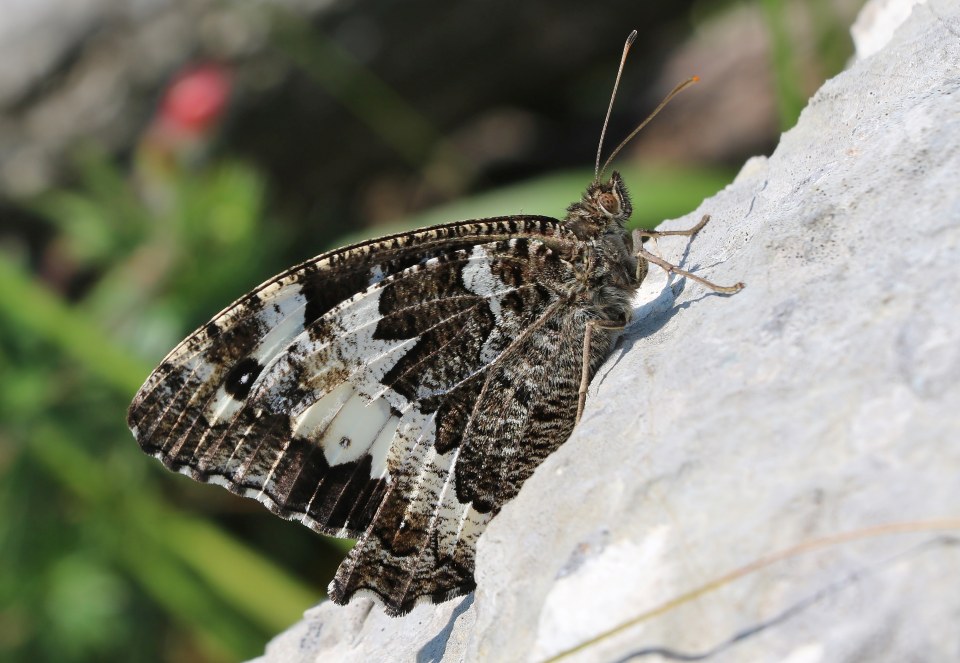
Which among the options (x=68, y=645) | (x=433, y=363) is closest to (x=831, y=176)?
(x=433, y=363)

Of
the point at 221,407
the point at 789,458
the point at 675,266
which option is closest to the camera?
the point at 789,458

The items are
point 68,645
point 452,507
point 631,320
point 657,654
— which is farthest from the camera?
point 68,645

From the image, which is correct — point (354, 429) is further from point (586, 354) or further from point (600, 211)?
point (600, 211)

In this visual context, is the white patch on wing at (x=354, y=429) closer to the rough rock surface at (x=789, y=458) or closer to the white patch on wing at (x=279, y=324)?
the white patch on wing at (x=279, y=324)

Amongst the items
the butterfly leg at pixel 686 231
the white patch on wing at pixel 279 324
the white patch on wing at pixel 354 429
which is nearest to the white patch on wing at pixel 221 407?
the white patch on wing at pixel 279 324

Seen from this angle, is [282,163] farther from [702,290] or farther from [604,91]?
[702,290]

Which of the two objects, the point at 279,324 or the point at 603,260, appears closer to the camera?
the point at 279,324

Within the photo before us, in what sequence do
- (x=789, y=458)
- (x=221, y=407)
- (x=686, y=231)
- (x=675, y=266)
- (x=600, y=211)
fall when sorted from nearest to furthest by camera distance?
(x=789, y=458), (x=221, y=407), (x=675, y=266), (x=600, y=211), (x=686, y=231)

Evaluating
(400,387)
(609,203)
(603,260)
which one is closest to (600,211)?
(609,203)
